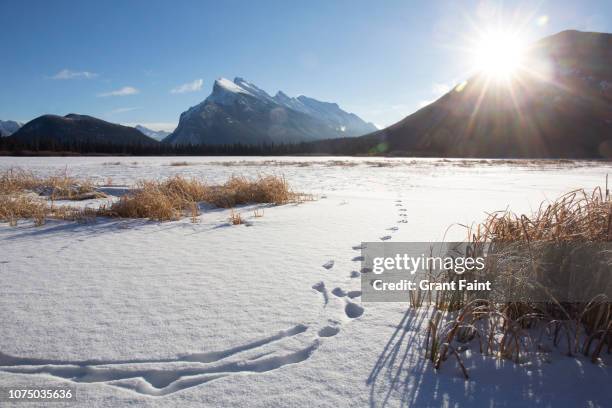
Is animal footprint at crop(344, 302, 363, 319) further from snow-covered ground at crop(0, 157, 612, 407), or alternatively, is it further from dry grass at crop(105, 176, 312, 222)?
dry grass at crop(105, 176, 312, 222)

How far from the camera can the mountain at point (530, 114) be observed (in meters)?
95.8

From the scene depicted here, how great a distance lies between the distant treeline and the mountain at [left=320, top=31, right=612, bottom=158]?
1.05 meters

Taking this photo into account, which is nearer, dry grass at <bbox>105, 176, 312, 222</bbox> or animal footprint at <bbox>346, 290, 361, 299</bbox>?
animal footprint at <bbox>346, 290, 361, 299</bbox>

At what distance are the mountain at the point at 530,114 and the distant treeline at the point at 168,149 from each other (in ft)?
3.45

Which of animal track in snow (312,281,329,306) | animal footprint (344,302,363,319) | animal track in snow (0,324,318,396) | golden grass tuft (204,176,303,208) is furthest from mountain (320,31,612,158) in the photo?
animal track in snow (0,324,318,396)

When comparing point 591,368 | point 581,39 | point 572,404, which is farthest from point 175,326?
point 581,39

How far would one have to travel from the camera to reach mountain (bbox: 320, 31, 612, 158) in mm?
95812

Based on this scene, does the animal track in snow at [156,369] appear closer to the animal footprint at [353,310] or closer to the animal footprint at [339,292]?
the animal footprint at [353,310]

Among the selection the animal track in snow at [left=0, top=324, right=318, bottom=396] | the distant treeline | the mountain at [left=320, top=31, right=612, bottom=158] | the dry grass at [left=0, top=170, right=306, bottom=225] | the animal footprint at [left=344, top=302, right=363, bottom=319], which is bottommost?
the animal track in snow at [left=0, top=324, right=318, bottom=396]

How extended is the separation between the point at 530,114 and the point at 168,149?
11646cm

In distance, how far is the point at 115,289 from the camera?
277 centimetres

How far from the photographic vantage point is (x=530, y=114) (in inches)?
4232

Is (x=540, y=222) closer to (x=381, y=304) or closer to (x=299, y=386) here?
(x=381, y=304)

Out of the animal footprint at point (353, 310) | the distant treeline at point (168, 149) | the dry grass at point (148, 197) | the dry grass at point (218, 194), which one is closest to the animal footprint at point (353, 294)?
the animal footprint at point (353, 310)
